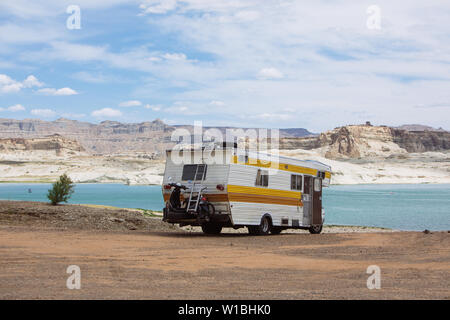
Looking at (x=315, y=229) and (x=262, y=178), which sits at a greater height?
(x=262, y=178)

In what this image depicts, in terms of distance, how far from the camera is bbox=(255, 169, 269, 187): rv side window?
19219mm

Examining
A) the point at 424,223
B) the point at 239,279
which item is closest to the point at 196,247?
the point at 239,279

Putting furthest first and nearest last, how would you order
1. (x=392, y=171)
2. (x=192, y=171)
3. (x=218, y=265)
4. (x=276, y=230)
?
(x=392, y=171) < (x=276, y=230) < (x=192, y=171) < (x=218, y=265)

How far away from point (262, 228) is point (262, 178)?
178cm

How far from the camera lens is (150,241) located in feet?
55.3

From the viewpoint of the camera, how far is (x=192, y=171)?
1875 centimetres

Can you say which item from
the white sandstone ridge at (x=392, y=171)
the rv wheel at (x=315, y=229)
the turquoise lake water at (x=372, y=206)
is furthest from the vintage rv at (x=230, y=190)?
the white sandstone ridge at (x=392, y=171)

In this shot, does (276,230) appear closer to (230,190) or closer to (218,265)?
(230,190)

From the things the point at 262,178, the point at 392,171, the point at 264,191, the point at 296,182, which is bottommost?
the point at 264,191

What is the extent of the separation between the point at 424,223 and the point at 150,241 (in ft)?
78.0

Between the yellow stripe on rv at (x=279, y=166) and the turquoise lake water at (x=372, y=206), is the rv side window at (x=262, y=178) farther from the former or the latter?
the turquoise lake water at (x=372, y=206)
